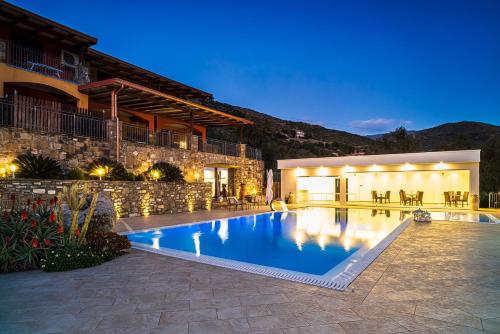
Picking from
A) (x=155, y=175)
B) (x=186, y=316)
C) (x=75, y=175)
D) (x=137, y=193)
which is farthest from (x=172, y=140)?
(x=186, y=316)

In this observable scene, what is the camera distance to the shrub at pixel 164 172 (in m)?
16.0

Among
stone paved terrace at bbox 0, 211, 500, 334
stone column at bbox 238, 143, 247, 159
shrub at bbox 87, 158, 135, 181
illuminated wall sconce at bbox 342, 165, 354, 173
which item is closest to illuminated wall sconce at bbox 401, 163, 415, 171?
illuminated wall sconce at bbox 342, 165, 354, 173

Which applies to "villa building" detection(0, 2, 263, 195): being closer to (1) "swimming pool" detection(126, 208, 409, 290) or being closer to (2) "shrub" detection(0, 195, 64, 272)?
(1) "swimming pool" detection(126, 208, 409, 290)

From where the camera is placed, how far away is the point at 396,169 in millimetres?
19328

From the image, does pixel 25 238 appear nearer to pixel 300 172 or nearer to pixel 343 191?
pixel 343 191

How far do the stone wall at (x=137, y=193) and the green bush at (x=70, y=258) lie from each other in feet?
16.6

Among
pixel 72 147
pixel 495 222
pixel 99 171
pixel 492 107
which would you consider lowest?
pixel 495 222

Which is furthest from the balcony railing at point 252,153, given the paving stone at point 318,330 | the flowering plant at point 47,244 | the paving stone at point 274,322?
the paving stone at point 318,330

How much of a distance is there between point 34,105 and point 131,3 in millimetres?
16573

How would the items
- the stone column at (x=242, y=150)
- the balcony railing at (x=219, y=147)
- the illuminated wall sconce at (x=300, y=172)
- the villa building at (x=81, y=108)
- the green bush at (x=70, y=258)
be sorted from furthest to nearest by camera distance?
the stone column at (x=242, y=150), the illuminated wall sconce at (x=300, y=172), the balcony railing at (x=219, y=147), the villa building at (x=81, y=108), the green bush at (x=70, y=258)

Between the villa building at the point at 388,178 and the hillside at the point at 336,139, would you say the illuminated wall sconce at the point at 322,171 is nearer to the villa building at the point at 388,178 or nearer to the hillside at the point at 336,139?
the villa building at the point at 388,178

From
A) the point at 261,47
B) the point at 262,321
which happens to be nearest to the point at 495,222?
the point at 262,321

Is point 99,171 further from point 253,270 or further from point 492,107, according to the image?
point 492,107

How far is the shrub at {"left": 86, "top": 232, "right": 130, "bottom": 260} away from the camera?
251 inches
